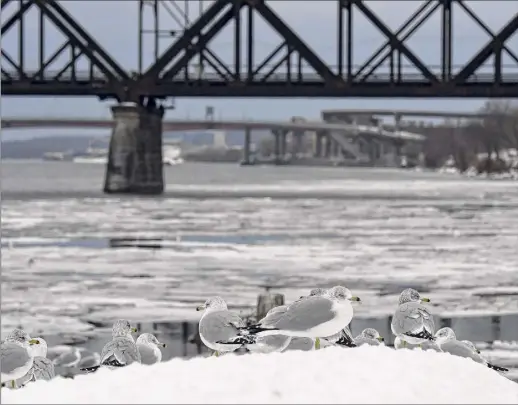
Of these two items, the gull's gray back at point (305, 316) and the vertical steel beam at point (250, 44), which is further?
the vertical steel beam at point (250, 44)

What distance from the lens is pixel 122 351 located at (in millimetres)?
10672

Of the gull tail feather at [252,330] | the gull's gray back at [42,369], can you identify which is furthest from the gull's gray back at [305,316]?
the gull's gray back at [42,369]

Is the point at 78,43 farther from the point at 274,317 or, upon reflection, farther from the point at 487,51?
the point at 274,317

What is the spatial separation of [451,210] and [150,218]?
1432 cm

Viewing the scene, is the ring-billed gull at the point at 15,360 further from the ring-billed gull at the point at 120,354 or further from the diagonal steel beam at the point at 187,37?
the diagonal steel beam at the point at 187,37

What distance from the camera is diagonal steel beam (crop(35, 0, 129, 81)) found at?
9631 cm

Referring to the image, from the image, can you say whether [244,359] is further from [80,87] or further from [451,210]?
[80,87]

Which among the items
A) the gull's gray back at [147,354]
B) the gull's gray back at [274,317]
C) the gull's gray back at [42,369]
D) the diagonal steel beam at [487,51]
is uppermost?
the diagonal steel beam at [487,51]

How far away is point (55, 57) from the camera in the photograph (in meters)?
94.4

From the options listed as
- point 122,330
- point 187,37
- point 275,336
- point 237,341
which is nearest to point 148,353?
point 122,330

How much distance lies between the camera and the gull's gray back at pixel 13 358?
9.97 metres

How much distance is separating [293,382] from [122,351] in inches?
117

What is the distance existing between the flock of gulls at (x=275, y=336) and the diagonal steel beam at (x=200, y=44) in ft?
270

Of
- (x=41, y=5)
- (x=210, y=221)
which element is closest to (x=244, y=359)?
(x=210, y=221)
